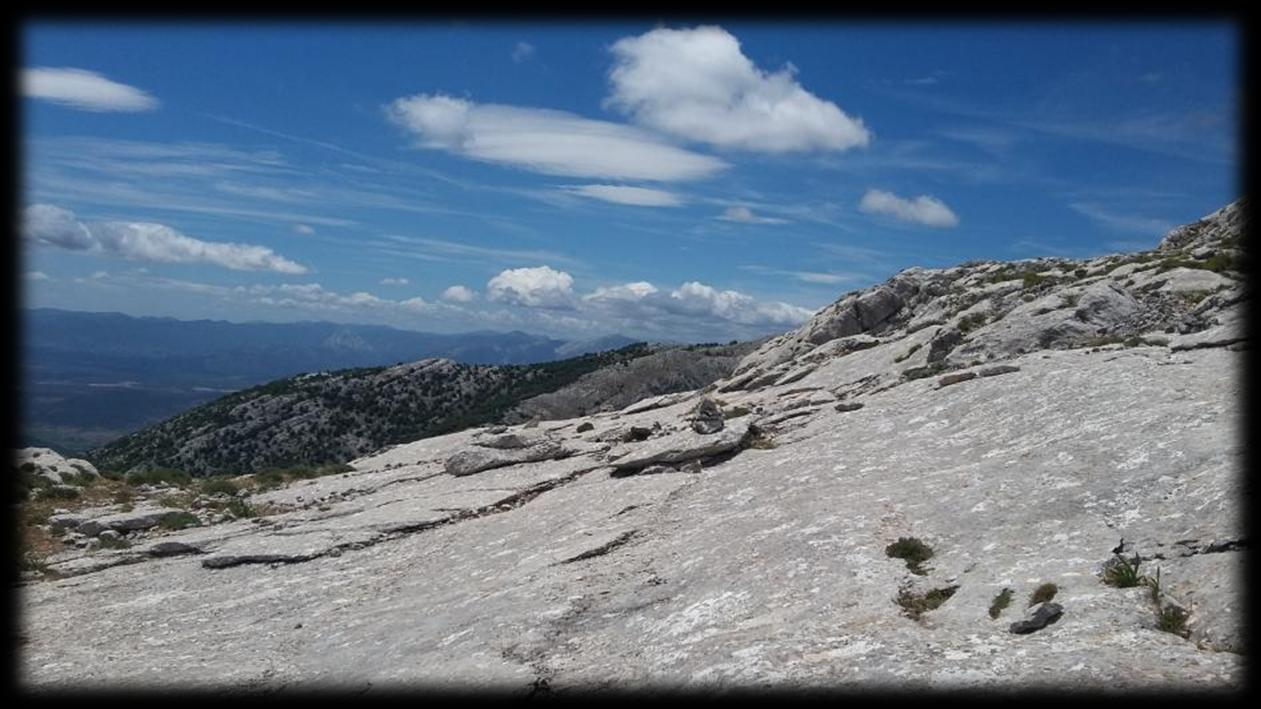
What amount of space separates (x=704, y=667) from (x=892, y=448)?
12065mm

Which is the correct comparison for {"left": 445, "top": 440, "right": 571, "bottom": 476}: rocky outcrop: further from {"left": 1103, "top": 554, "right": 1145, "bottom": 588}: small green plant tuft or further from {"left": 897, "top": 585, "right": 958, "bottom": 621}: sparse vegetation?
{"left": 1103, "top": 554, "right": 1145, "bottom": 588}: small green plant tuft

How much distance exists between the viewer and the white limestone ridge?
1043 cm

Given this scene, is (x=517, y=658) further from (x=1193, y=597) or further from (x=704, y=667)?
(x=1193, y=597)

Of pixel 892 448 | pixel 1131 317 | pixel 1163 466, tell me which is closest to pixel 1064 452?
pixel 1163 466

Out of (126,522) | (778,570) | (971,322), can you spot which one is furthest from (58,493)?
(971,322)

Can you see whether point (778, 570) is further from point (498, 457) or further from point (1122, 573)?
point (498, 457)

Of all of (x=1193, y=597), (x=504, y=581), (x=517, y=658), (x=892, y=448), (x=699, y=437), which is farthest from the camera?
(x=699, y=437)

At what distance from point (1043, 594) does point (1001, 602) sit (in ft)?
1.94

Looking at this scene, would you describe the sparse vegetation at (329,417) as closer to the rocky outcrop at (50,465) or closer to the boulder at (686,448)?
the rocky outcrop at (50,465)

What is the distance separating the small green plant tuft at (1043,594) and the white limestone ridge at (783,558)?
8cm

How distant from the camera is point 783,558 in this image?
48.3 ft

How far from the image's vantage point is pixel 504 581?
17422 mm

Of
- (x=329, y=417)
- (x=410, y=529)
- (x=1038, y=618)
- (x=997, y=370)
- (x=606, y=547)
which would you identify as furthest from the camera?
(x=329, y=417)

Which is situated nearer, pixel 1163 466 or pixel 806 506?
pixel 1163 466
